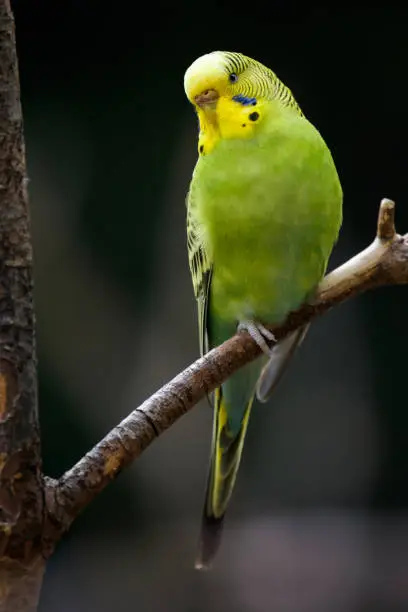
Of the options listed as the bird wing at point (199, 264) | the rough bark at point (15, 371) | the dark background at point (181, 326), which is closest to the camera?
the rough bark at point (15, 371)

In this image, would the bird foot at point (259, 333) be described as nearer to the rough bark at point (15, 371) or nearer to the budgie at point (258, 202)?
the budgie at point (258, 202)

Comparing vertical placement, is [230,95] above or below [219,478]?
above

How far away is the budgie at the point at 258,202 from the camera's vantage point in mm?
975

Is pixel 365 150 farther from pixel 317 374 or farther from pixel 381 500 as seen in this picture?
pixel 381 500

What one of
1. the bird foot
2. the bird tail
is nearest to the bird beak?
the bird foot

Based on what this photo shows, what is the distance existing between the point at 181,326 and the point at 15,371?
1.06 metres

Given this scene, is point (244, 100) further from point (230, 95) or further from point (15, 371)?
point (15, 371)

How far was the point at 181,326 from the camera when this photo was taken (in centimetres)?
179

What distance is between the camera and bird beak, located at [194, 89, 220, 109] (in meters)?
0.91

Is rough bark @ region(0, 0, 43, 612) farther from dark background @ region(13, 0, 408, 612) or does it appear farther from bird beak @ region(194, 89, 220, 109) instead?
dark background @ region(13, 0, 408, 612)

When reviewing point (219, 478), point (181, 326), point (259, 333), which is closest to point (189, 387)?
point (259, 333)

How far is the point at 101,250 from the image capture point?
1.79 meters

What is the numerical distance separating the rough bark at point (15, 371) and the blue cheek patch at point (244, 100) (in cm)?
28

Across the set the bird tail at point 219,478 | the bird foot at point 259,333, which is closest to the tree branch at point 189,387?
the bird foot at point 259,333
